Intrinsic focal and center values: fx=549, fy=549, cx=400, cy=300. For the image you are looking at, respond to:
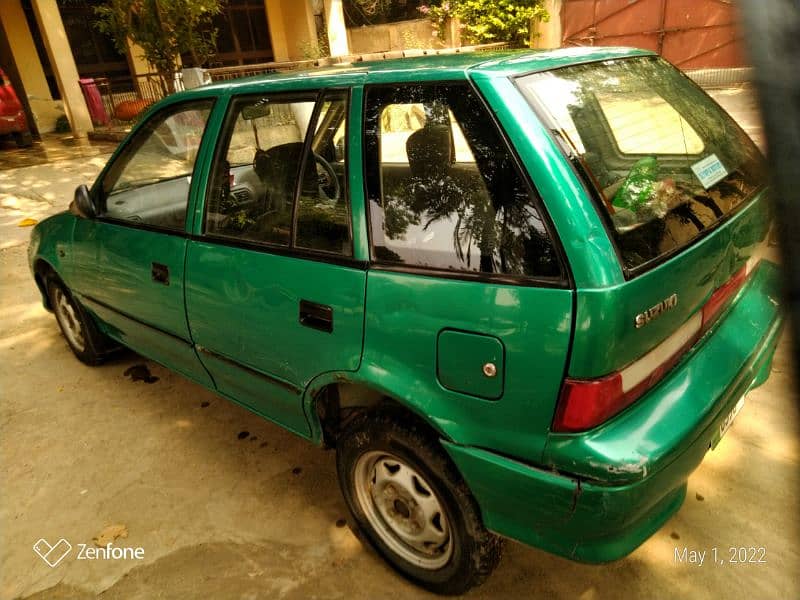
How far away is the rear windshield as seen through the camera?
1.54m

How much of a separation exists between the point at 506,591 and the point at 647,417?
2.96ft

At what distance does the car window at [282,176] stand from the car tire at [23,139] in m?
11.8

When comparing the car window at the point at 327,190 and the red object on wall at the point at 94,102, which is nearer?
the car window at the point at 327,190

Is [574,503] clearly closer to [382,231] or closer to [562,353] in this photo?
[562,353]

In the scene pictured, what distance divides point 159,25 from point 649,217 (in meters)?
9.34

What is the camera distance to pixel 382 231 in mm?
1773

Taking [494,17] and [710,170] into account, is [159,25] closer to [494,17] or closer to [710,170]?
[494,17]

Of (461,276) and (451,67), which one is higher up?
(451,67)

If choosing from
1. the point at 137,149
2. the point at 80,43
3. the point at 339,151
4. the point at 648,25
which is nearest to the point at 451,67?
the point at 339,151

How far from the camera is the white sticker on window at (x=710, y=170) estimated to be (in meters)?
1.82

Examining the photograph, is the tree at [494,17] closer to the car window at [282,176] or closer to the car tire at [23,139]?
the car tire at [23,139]

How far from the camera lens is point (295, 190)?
2.08 meters

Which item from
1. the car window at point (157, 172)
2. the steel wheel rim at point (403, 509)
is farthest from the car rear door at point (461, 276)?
→ the car window at point (157, 172)

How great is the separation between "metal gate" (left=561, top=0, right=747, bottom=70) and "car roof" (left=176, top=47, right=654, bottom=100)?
10.4 m
